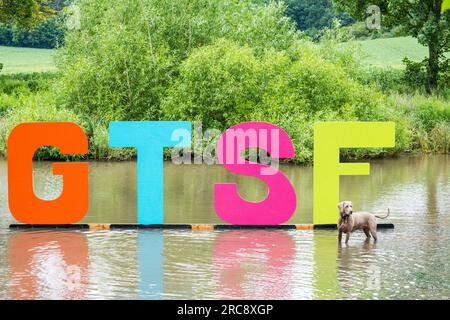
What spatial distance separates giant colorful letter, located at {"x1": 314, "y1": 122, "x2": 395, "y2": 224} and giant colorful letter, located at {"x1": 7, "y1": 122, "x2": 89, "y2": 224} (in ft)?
13.3

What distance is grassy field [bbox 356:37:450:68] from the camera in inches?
2643

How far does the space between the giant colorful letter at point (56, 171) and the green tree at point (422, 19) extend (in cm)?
2636

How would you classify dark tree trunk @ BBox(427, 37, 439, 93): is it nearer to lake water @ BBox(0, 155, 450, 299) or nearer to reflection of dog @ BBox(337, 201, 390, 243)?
lake water @ BBox(0, 155, 450, 299)

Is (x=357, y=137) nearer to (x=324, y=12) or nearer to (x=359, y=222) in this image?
(x=359, y=222)

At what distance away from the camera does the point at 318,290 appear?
12.8 m

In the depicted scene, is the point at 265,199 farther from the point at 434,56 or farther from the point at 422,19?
the point at 434,56

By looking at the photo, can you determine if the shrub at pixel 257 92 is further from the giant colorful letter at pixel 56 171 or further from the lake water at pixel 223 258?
the giant colorful letter at pixel 56 171

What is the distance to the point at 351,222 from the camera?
52.1 feet

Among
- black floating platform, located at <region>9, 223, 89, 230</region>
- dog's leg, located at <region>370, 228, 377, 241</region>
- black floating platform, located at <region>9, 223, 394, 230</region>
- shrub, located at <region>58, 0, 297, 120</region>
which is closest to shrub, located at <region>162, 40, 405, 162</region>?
shrub, located at <region>58, 0, 297, 120</region>

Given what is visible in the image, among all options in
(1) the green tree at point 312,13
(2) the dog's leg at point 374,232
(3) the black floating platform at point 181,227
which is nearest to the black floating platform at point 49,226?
(3) the black floating platform at point 181,227

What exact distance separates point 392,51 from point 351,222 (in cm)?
5692

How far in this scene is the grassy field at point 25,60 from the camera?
222 ft

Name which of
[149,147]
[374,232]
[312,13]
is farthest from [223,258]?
[312,13]

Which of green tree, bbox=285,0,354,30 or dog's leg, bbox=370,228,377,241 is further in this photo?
green tree, bbox=285,0,354,30
